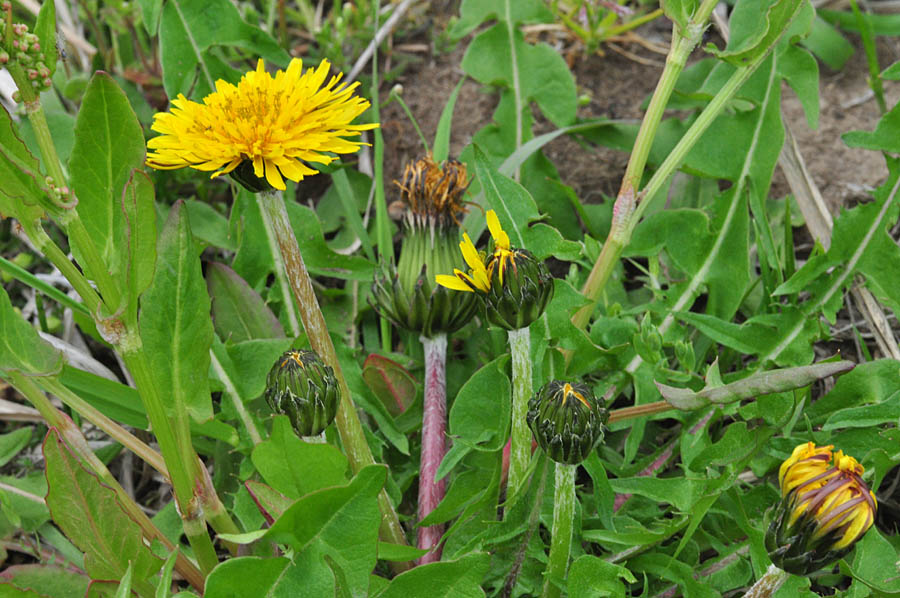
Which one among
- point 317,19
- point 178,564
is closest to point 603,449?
point 178,564

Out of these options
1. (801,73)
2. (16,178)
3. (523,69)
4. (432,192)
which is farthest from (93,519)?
(801,73)

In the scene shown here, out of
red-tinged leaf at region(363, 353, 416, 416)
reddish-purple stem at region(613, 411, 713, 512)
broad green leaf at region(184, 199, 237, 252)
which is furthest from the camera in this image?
broad green leaf at region(184, 199, 237, 252)

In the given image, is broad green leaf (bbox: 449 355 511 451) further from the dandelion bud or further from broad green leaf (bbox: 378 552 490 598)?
broad green leaf (bbox: 378 552 490 598)

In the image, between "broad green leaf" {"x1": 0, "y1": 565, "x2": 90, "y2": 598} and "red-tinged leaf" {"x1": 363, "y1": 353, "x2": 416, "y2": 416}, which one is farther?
"red-tinged leaf" {"x1": 363, "y1": 353, "x2": 416, "y2": 416}

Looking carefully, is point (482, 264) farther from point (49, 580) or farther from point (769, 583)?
point (49, 580)

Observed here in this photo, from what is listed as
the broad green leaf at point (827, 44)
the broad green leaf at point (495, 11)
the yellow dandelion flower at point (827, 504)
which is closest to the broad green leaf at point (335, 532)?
the yellow dandelion flower at point (827, 504)

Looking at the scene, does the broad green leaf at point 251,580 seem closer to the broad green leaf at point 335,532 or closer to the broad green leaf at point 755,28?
the broad green leaf at point 335,532

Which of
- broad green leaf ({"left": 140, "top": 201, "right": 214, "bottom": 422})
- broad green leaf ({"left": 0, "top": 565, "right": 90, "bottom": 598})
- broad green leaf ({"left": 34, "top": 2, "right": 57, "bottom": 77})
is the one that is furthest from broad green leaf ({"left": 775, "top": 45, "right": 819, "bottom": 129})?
broad green leaf ({"left": 0, "top": 565, "right": 90, "bottom": 598})
